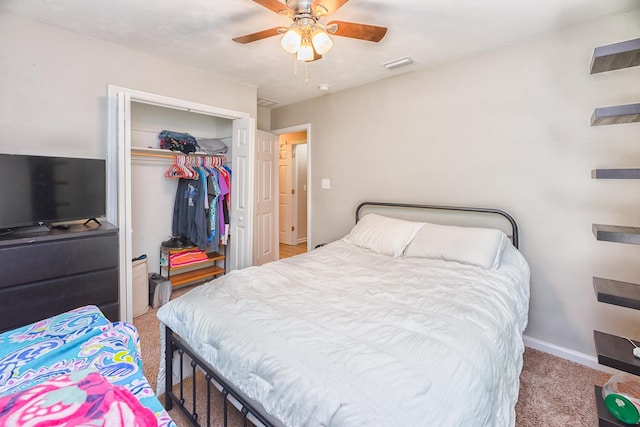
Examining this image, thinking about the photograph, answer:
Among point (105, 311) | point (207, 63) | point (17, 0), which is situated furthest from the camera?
point (207, 63)

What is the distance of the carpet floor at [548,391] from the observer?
169 centimetres

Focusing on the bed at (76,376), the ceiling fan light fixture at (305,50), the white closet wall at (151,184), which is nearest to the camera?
the bed at (76,376)

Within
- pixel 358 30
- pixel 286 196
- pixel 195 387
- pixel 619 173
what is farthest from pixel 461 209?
pixel 286 196

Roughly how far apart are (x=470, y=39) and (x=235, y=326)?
2.66 m

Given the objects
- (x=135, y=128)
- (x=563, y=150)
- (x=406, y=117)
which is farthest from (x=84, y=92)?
(x=563, y=150)

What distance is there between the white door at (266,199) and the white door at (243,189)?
58cm

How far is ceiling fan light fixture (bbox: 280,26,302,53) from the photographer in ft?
5.56

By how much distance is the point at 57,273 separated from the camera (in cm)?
206

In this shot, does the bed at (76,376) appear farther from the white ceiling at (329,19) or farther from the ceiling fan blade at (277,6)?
the white ceiling at (329,19)

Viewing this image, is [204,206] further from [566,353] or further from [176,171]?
[566,353]

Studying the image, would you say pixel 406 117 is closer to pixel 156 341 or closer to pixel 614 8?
pixel 614 8

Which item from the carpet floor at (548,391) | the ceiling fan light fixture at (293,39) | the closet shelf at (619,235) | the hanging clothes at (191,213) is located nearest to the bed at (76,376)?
the carpet floor at (548,391)

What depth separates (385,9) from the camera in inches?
78.1

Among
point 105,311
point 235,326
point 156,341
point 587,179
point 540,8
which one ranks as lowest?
point 156,341
